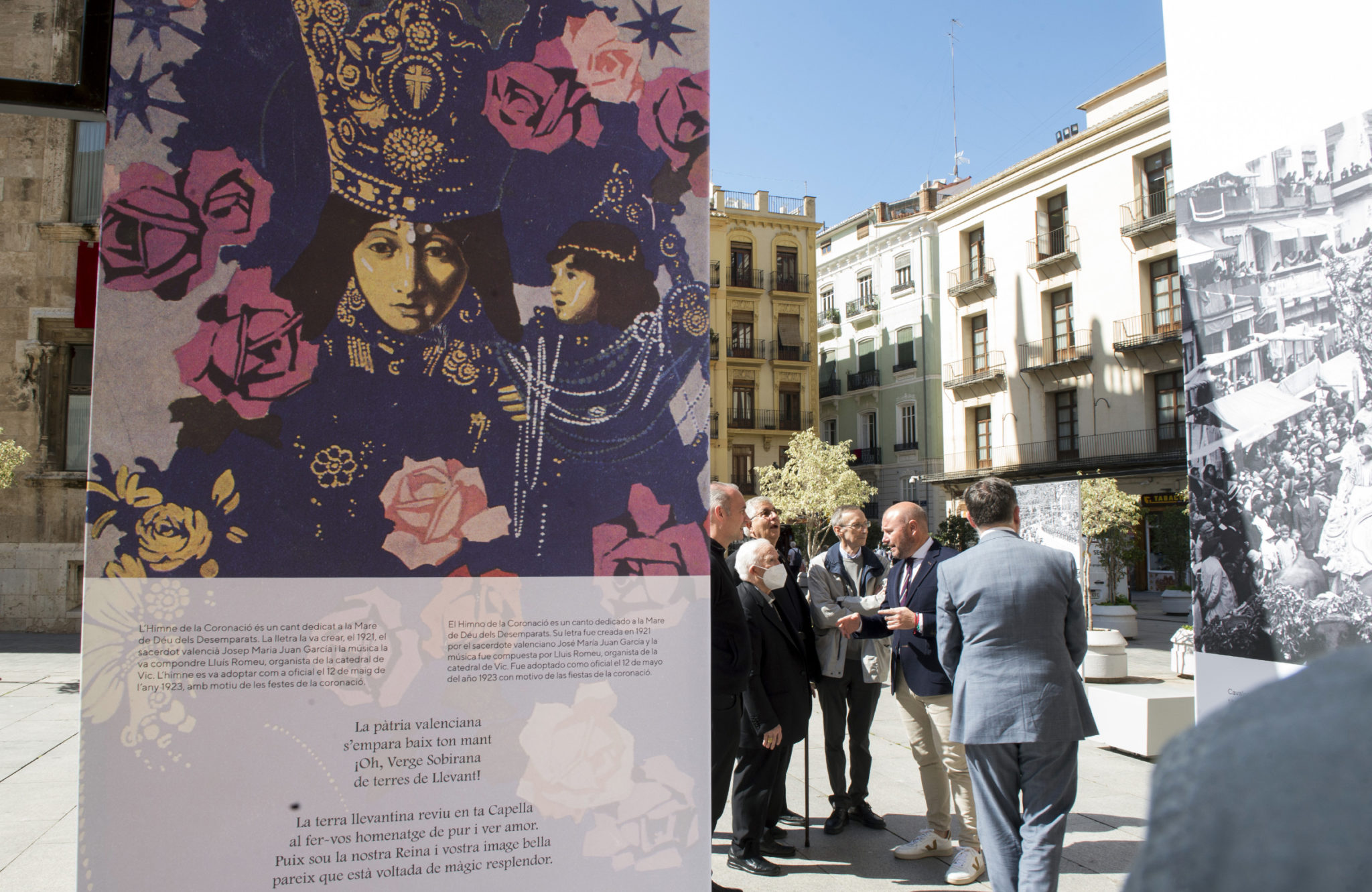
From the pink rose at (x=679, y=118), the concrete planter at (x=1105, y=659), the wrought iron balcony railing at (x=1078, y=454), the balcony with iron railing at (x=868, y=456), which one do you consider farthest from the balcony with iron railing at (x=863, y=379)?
the pink rose at (x=679, y=118)

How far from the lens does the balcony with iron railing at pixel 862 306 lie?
137 ft

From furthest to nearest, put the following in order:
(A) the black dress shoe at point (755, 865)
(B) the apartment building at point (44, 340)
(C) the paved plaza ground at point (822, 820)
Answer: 1. (B) the apartment building at point (44, 340)
2. (A) the black dress shoe at point (755, 865)
3. (C) the paved plaza ground at point (822, 820)

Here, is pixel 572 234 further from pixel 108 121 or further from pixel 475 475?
pixel 108 121

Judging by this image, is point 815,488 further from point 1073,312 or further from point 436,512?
point 436,512

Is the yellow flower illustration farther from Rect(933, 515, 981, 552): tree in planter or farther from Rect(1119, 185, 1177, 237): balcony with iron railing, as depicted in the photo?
Rect(1119, 185, 1177, 237): balcony with iron railing

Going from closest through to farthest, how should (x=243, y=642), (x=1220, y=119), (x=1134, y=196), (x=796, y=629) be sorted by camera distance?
1. (x=243, y=642)
2. (x=1220, y=119)
3. (x=796, y=629)
4. (x=1134, y=196)

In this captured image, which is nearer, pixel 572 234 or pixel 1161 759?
pixel 1161 759

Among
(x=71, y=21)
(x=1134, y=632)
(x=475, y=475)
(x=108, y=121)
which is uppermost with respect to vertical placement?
(x=71, y=21)

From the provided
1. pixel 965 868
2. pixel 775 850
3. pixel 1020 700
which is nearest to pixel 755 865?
pixel 775 850

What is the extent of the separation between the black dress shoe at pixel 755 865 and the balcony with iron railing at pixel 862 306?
3881 cm

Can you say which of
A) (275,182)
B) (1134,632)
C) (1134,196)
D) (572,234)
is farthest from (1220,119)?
(1134,196)

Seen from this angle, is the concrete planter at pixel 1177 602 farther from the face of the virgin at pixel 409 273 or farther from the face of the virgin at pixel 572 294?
the face of the virgin at pixel 409 273

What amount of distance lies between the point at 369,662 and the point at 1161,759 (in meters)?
1.95

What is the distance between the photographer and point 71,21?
49.9 feet
